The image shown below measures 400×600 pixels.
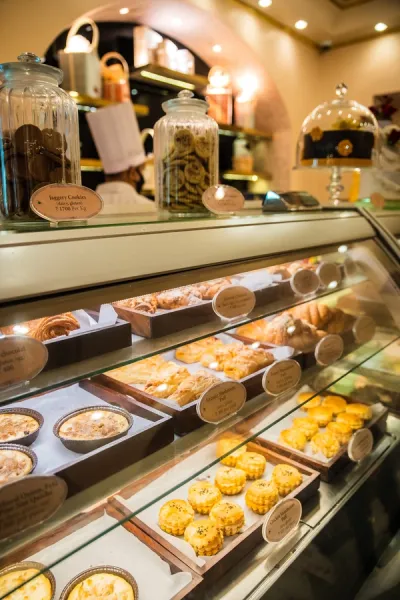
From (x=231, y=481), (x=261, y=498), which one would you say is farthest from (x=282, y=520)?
(x=231, y=481)

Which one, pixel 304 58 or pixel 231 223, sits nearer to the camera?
pixel 231 223

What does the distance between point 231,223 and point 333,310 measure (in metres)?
0.74

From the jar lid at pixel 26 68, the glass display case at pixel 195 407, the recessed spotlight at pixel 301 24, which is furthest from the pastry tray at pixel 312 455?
the recessed spotlight at pixel 301 24

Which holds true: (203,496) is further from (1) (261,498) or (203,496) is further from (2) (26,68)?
(2) (26,68)

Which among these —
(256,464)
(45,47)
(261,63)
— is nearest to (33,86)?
(256,464)

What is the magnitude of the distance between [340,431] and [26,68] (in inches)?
54.5

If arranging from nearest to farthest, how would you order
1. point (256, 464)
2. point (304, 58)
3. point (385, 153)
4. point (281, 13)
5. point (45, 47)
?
1. point (256, 464)
2. point (385, 153)
3. point (45, 47)
4. point (281, 13)
5. point (304, 58)

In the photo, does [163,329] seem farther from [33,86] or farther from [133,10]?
[133,10]

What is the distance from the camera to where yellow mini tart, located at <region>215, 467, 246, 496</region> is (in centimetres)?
135

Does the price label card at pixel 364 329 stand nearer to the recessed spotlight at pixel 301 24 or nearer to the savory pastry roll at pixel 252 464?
the savory pastry roll at pixel 252 464

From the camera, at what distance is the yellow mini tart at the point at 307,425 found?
160cm

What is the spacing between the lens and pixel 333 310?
1.64 metres

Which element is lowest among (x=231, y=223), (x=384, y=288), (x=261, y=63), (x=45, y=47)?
(x=384, y=288)

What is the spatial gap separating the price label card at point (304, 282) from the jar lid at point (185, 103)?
545 millimetres
